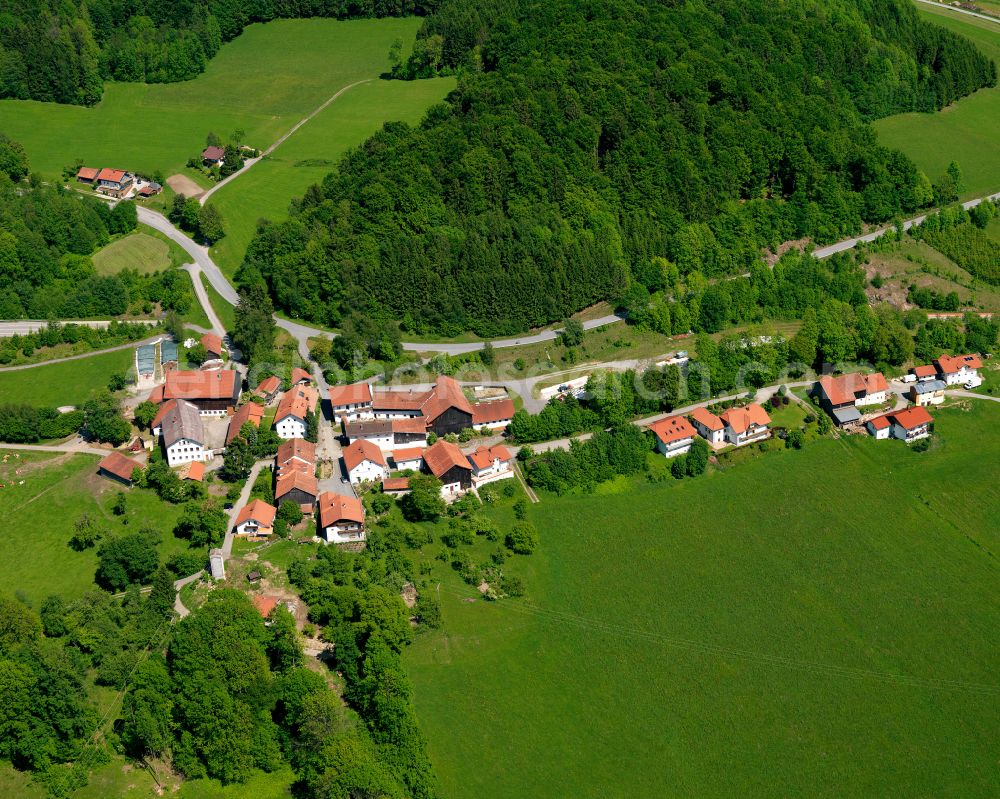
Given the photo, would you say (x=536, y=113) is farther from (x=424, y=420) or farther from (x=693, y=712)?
(x=693, y=712)

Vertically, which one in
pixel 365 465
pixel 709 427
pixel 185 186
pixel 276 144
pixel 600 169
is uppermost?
pixel 600 169

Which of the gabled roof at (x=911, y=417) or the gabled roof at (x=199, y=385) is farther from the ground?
the gabled roof at (x=199, y=385)

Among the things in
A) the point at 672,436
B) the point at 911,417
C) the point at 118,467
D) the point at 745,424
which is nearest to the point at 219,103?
the point at 118,467

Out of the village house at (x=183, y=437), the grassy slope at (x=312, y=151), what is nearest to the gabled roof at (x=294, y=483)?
the village house at (x=183, y=437)

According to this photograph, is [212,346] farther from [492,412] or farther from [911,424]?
[911,424]

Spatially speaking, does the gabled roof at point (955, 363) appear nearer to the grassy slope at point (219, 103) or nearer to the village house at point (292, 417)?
the village house at point (292, 417)
